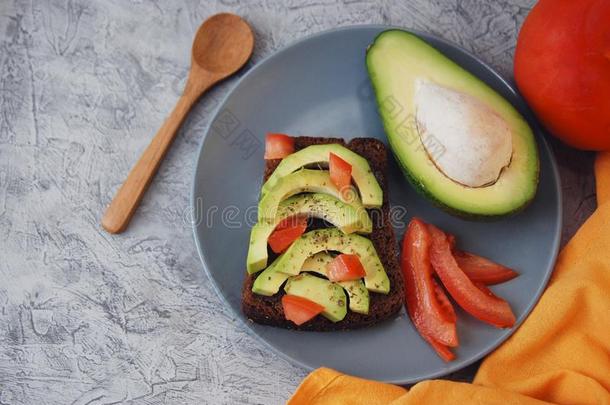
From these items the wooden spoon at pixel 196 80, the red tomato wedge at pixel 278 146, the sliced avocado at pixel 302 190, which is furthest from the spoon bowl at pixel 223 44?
the sliced avocado at pixel 302 190

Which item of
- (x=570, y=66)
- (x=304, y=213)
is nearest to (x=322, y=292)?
(x=304, y=213)

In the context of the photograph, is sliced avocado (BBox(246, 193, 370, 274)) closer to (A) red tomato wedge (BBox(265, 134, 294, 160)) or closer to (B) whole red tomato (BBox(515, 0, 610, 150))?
(A) red tomato wedge (BBox(265, 134, 294, 160))

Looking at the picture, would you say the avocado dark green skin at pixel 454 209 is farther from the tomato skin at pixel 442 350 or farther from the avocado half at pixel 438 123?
the tomato skin at pixel 442 350

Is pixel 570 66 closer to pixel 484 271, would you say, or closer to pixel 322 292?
pixel 484 271

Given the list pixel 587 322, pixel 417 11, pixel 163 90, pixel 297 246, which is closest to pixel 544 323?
pixel 587 322

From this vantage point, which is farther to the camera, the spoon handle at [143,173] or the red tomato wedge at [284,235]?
the spoon handle at [143,173]

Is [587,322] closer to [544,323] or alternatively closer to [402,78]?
[544,323]
